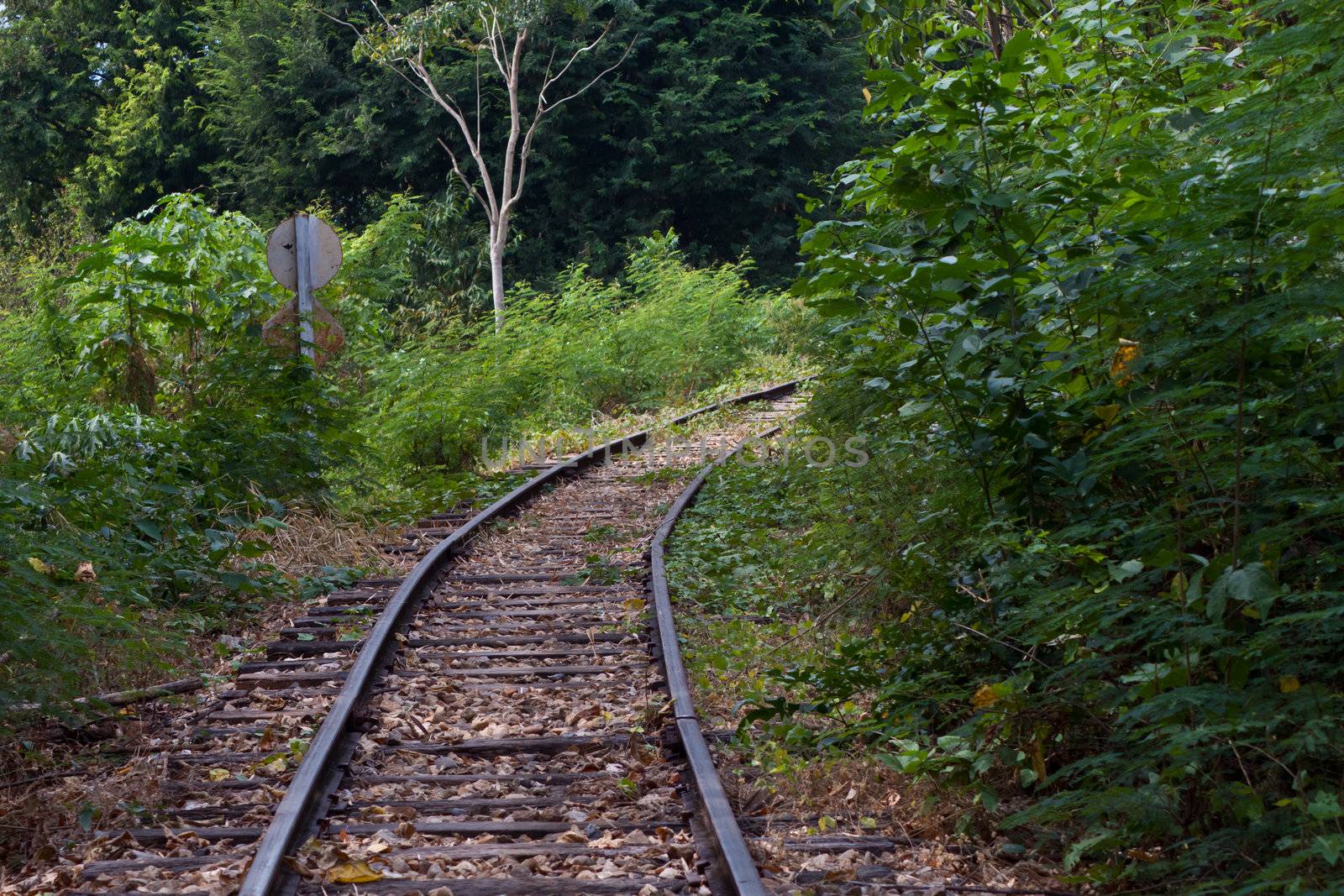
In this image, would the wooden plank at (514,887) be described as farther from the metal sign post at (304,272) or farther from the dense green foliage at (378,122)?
the dense green foliage at (378,122)

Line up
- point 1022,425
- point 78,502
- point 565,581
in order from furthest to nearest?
1. point 565,581
2. point 78,502
3. point 1022,425

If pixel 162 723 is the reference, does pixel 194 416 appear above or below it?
above

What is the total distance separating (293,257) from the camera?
9.41 metres

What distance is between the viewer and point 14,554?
504 centimetres

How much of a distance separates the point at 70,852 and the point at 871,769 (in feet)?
9.01

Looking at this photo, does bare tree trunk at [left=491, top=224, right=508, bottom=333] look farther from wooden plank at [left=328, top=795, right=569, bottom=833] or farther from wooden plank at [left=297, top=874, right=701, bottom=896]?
wooden plank at [left=297, top=874, right=701, bottom=896]

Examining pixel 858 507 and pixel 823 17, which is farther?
pixel 823 17

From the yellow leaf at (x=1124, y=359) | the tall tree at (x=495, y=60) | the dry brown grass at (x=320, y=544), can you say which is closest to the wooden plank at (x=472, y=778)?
the yellow leaf at (x=1124, y=359)

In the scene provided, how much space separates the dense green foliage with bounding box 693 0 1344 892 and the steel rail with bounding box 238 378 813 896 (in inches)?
43.9

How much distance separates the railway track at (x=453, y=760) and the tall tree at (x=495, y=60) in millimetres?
18857

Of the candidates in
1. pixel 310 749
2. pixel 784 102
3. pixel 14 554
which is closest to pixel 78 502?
pixel 14 554

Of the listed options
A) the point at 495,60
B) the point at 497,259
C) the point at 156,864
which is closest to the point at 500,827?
the point at 156,864

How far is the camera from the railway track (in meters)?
3.61

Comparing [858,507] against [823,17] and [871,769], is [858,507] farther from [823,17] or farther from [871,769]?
[823,17]
